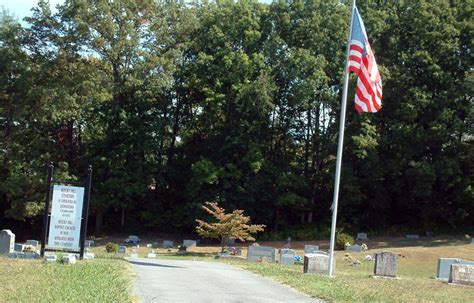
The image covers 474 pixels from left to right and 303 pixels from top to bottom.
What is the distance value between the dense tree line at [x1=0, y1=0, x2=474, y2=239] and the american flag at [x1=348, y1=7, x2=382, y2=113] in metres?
19.6

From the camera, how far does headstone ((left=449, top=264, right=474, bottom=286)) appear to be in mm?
14781

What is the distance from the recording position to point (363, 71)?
1391 cm

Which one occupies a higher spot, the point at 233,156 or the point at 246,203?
the point at 233,156

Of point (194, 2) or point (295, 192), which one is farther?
point (194, 2)

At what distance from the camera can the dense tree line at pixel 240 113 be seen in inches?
1372

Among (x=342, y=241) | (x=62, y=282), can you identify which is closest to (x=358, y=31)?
(x=62, y=282)

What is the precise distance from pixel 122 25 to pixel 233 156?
11.1 m

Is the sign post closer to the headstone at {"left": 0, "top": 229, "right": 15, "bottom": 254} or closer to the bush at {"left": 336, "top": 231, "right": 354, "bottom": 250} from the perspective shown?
the headstone at {"left": 0, "top": 229, "right": 15, "bottom": 254}

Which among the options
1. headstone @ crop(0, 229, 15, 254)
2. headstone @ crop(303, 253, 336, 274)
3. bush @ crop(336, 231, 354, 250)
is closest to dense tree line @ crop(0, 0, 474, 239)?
bush @ crop(336, 231, 354, 250)

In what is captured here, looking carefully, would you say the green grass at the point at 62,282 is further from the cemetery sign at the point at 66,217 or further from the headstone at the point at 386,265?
the headstone at the point at 386,265

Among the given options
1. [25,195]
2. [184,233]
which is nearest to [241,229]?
[184,233]

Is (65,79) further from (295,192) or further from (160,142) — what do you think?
(295,192)

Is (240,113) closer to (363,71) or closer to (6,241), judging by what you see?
(6,241)

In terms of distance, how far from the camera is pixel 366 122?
1377 inches
